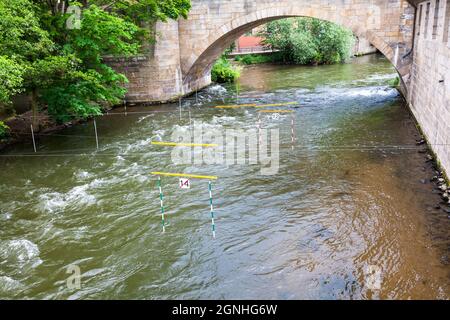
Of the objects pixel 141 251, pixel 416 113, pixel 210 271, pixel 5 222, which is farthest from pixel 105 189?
pixel 416 113

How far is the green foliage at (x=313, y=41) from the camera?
3447 centimetres

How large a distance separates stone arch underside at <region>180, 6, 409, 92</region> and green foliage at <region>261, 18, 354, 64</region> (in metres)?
12.8

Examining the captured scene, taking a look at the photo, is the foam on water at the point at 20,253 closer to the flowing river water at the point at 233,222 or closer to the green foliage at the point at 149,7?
the flowing river water at the point at 233,222

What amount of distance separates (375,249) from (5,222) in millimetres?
8158

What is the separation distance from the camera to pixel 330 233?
884 cm

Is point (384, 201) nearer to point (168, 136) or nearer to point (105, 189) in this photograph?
point (105, 189)

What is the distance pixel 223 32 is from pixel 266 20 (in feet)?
7.58

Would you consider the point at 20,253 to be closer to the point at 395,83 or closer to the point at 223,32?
the point at 223,32

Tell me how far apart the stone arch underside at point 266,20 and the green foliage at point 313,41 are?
505 inches

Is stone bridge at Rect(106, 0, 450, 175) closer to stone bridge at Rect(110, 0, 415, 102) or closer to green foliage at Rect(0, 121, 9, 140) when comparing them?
stone bridge at Rect(110, 0, 415, 102)

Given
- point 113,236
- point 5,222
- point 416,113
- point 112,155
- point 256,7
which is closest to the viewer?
point 113,236

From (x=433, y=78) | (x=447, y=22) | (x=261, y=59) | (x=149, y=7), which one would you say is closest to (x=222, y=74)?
(x=261, y=59)

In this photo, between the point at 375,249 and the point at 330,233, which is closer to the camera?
the point at 375,249

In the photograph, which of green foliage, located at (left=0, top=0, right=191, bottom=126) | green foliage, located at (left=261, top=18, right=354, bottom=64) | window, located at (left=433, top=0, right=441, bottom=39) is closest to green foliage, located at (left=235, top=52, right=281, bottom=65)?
green foliage, located at (left=261, top=18, right=354, bottom=64)
